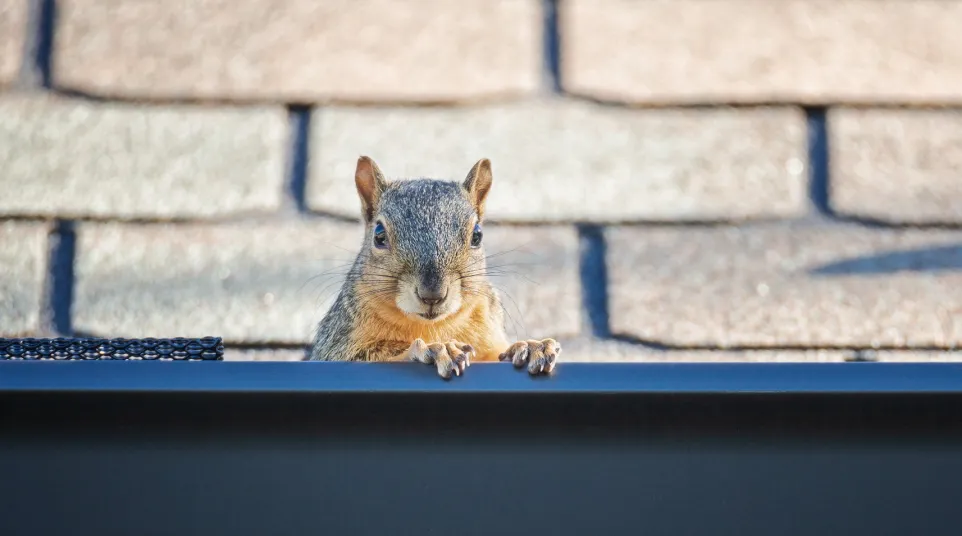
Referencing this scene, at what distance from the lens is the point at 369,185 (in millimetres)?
1395

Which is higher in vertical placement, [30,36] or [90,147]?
[30,36]

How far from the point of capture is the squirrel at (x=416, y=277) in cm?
122

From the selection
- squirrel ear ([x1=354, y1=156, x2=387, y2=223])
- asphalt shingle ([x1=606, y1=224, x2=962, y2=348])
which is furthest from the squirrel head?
asphalt shingle ([x1=606, y1=224, x2=962, y2=348])

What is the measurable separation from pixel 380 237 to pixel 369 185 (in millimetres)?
109

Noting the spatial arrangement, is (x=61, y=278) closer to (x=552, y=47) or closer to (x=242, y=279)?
(x=242, y=279)

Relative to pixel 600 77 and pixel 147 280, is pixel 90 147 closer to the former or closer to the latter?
pixel 147 280

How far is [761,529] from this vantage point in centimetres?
77

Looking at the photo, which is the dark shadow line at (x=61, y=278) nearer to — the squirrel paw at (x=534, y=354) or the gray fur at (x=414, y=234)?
the gray fur at (x=414, y=234)

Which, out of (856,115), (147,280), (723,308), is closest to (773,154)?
(856,115)

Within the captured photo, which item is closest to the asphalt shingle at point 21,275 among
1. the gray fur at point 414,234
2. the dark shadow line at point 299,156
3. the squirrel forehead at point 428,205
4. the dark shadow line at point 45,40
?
the dark shadow line at point 45,40

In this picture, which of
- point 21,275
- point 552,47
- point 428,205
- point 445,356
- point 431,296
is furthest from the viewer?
point 552,47

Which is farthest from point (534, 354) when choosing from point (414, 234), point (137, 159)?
point (137, 159)

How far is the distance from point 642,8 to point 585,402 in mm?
1121

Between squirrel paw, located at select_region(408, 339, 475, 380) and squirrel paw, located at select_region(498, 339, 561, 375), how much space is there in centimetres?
4
